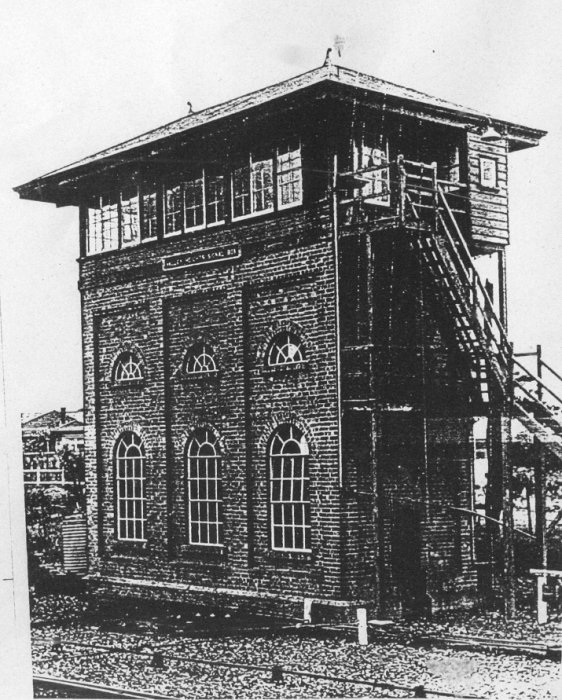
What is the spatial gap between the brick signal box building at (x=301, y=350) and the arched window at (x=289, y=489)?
0.03m

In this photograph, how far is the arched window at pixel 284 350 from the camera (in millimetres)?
13859

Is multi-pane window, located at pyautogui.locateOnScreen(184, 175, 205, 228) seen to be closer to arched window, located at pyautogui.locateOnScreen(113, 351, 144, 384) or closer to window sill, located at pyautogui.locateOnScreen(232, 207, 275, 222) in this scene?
window sill, located at pyautogui.locateOnScreen(232, 207, 275, 222)

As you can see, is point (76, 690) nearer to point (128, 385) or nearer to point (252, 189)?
point (128, 385)

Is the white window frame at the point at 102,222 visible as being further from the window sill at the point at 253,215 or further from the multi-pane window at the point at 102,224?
the window sill at the point at 253,215

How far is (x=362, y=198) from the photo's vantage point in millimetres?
12648

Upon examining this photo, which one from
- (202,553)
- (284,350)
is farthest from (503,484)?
(202,553)

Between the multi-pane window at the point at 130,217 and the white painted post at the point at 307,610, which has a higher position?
the multi-pane window at the point at 130,217

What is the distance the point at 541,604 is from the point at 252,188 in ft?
21.5

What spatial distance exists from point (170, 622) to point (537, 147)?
7972 millimetres

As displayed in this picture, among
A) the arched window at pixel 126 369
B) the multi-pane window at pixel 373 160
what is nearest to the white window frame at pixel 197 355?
the arched window at pixel 126 369

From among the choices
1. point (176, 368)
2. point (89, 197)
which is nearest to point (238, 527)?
point (176, 368)

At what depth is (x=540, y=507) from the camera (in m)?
12.2

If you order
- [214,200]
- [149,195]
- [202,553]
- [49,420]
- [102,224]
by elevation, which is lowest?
[202,553]

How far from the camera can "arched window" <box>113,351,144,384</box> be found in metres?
15.3
